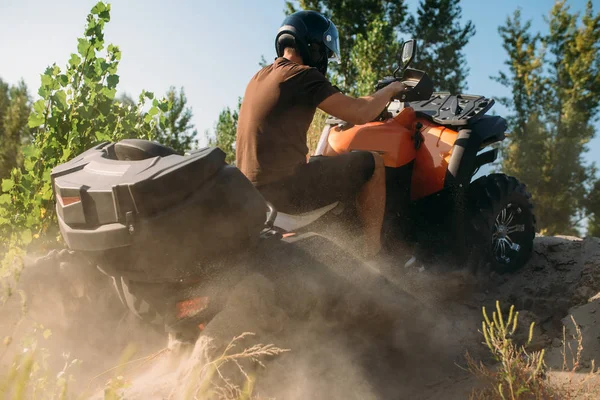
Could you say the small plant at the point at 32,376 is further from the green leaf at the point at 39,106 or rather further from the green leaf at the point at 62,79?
the green leaf at the point at 62,79

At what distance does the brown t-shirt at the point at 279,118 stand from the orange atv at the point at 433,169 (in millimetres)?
566

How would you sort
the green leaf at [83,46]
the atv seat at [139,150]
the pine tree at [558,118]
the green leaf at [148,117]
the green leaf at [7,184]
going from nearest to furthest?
the atv seat at [139,150], the green leaf at [7,184], the green leaf at [83,46], the green leaf at [148,117], the pine tree at [558,118]

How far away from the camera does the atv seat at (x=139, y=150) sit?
2318mm

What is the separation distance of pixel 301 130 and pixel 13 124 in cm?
1596

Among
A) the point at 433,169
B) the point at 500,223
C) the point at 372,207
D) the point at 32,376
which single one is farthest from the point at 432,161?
the point at 32,376

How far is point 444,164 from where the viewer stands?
12.4 feet

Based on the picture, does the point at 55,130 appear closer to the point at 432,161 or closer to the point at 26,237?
the point at 26,237

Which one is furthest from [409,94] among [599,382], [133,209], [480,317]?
[133,209]

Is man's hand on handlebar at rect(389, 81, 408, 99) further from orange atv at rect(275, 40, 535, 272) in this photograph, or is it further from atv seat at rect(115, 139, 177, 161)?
atv seat at rect(115, 139, 177, 161)

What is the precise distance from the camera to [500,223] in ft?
13.8

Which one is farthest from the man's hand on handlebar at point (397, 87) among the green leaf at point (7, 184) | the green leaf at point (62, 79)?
the green leaf at point (7, 184)

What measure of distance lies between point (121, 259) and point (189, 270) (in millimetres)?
270

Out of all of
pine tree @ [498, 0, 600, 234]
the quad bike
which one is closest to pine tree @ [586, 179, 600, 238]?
pine tree @ [498, 0, 600, 234]

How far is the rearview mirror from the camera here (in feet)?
11.4
